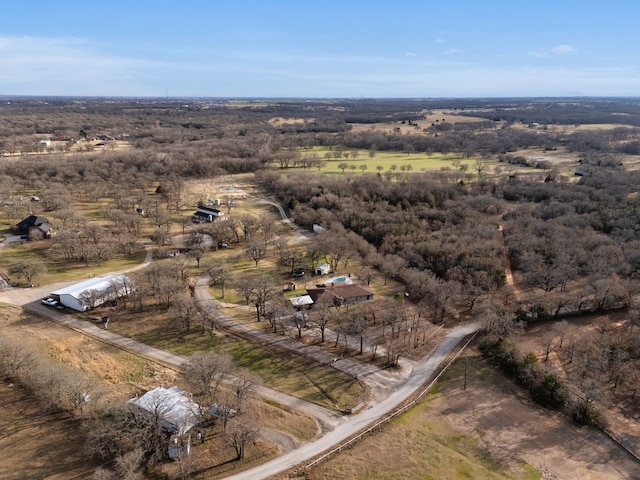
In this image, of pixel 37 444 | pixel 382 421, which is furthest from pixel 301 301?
pixel 37 444

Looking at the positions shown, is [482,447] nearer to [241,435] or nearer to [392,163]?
[241,435]

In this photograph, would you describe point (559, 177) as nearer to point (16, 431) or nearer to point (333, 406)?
point (333, 406)

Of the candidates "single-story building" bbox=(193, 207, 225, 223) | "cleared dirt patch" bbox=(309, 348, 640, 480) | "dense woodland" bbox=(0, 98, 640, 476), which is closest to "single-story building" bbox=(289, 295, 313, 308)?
"dense woodland" bbox=(0, 98, 640, 476)

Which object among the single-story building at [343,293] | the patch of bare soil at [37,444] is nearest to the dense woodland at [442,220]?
the single-story building at [343,293]

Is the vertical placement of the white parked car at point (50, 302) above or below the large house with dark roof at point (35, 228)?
below

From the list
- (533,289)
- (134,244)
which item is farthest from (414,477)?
(134,244)

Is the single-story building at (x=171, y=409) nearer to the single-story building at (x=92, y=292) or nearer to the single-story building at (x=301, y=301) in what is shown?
the single-story building at (x=301, y=301)

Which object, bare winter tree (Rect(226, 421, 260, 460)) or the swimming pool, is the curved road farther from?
the swimming pool
